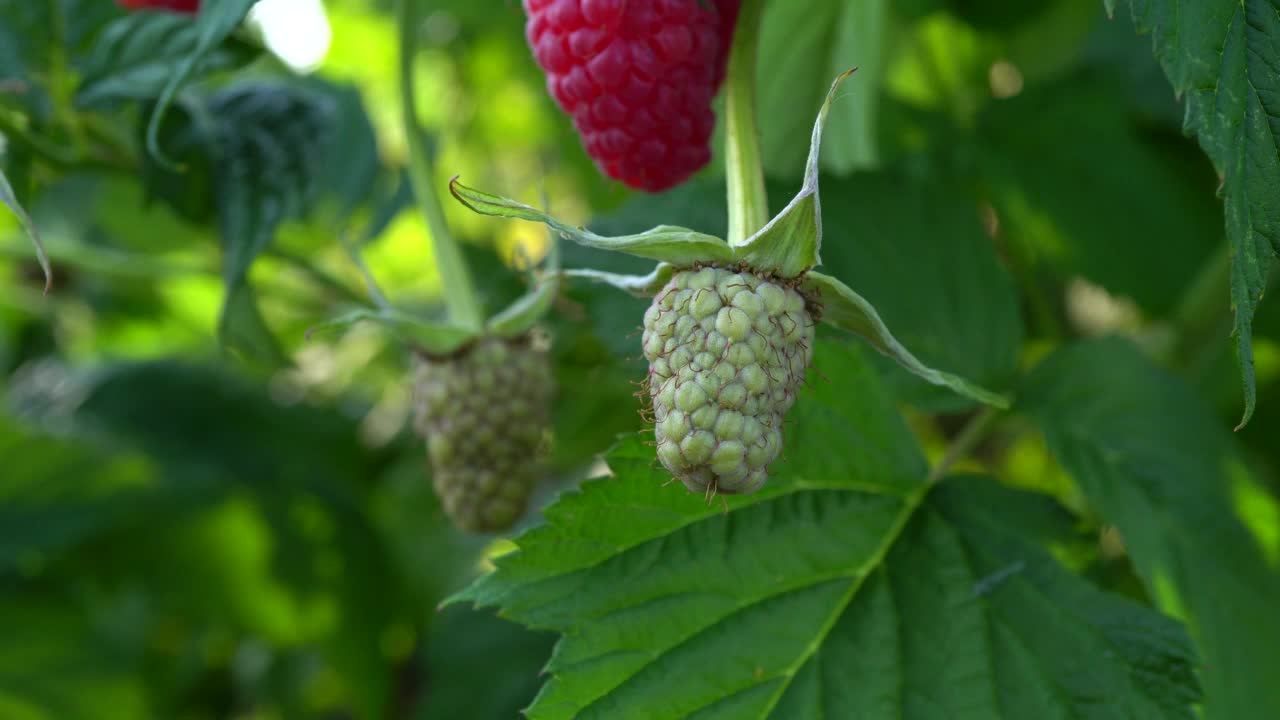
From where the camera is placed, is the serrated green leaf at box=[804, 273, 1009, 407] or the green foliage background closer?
the serrated green leaf at box=[804, 273, 1009, 407]

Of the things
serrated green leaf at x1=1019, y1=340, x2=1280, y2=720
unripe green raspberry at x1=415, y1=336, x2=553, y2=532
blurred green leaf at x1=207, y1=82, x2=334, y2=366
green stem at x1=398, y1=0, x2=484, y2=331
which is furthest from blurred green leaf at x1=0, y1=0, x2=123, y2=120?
serrated green leaf at x1=1019, y1=340, x2=1280, y2=720

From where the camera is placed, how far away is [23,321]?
2424 mm

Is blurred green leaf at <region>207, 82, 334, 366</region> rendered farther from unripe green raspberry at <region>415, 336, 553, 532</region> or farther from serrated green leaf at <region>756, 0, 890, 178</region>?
serrated green leaf at <region>756, 0, 890, 178</region>

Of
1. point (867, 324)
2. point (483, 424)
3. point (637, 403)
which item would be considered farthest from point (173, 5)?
point (867, 324)

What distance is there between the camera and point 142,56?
3.16 feet

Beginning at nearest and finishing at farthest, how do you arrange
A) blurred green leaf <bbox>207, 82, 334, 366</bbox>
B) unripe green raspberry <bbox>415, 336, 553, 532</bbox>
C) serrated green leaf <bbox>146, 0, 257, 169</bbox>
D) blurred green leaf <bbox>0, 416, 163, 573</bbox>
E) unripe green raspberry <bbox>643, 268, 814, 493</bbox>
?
unripe green raspberry <bbox>643, 268, 814, 493</bbox>, serrated green leaf <bbox>146, 0, 257, 169</bbox>, unripe green raspberry <bbox>415, 336, 553, 532</bbox>, blurred green leaf <bbox>207, 82, 334, 366</bbox>, blurred green leaf <bbox>0, 416, 163, 573</bbox>

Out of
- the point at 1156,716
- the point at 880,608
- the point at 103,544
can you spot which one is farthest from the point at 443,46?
the point at 1156,716

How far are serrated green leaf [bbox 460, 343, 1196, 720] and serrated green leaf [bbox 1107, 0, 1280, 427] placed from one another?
33 centimetres

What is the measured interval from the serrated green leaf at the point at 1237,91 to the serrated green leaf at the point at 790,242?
16 centimetres

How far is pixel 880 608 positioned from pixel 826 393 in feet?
0.55

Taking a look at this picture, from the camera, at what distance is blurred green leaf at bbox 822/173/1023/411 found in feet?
3.43

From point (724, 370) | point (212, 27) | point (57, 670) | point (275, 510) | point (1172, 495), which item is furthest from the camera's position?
point (275, 510)

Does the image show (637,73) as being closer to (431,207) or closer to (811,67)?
(431,207)

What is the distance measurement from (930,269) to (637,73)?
0.45 meters
